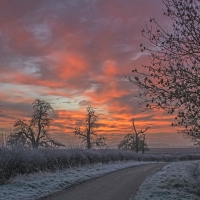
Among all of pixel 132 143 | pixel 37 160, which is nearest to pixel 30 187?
pixel 37 160

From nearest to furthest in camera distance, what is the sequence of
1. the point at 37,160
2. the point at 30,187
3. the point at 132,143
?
the point at 30,187 < the point at 37,160 < the point at 132,143

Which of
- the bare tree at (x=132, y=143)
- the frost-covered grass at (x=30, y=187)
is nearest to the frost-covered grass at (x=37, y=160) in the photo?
the frost-covered grass at (x=30, y=187)

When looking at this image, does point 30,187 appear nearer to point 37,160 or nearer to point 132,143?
point 37,160

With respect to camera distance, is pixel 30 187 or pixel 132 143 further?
pixel 132 143

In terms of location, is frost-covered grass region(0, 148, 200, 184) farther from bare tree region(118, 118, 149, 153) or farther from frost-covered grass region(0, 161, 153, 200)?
bare tree region(118, 118, 149, 153)

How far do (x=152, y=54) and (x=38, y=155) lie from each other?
10.6 metres

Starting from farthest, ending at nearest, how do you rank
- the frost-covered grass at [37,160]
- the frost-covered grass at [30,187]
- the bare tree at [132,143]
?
the bare tree at [132,143], the frost-covered grass at [37,160], the frost-covered grass at [30,187]

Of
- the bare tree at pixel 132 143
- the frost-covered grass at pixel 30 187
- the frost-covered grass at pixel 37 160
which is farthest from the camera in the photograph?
the bare tree at pixel 132 143

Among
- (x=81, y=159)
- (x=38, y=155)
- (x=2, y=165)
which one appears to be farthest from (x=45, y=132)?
(x=2, y=165)

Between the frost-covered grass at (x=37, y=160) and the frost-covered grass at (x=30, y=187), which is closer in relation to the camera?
the frost-covered grass at (x=30, y=187)

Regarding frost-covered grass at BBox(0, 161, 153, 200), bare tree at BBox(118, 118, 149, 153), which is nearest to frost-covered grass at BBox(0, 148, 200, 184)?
frost-covered grass at BBox(0, 161, 153, 200)

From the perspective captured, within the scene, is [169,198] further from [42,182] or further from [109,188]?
[42,182]

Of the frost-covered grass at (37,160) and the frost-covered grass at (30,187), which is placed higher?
the frost-covered grass at (37,160)

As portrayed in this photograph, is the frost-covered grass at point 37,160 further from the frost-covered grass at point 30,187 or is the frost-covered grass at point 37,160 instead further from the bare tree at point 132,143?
the bare tree at point 132,143
